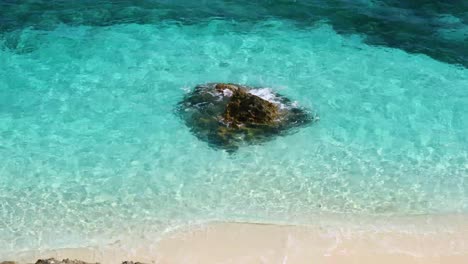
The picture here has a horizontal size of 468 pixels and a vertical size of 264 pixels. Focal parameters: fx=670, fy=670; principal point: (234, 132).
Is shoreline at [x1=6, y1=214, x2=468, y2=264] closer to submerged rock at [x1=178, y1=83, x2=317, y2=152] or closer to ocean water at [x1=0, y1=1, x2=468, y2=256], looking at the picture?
ocean water at [x1=0, y1=1, x2=468, y2=256]

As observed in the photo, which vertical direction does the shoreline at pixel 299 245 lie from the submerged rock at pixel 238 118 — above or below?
below

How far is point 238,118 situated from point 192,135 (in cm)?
141

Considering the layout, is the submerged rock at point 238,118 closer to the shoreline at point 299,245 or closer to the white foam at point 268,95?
the white foam at point 268,95

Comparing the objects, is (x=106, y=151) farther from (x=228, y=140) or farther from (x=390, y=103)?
(x=390, y=103)

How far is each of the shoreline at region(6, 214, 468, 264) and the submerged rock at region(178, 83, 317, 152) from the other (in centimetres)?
377

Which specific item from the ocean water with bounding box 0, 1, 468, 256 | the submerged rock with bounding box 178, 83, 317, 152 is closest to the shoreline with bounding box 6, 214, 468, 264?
the ocean water with bounding box 0, 1, 468, 256

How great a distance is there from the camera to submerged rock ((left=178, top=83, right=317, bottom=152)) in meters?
19.0

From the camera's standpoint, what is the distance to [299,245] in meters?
15.0

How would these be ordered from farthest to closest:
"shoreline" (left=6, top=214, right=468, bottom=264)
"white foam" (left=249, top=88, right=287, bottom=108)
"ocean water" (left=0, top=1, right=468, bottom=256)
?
"white foam" (left=249, top=88, right=287, bottom=108), "ocean water" (left=0, top=1, right=468, bottom=256), "shoreline" (left=6, top=214, right=468, bottom=264)

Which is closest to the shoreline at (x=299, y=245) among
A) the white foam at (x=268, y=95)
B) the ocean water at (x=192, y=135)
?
the ocean water at (x=192, y=135)

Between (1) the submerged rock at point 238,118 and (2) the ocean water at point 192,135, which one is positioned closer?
(2) the ocean water at point 192,135

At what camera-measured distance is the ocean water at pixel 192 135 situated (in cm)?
1645

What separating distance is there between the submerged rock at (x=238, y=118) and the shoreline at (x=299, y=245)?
3774mm

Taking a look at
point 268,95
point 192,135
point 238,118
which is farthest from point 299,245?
point 268,95
